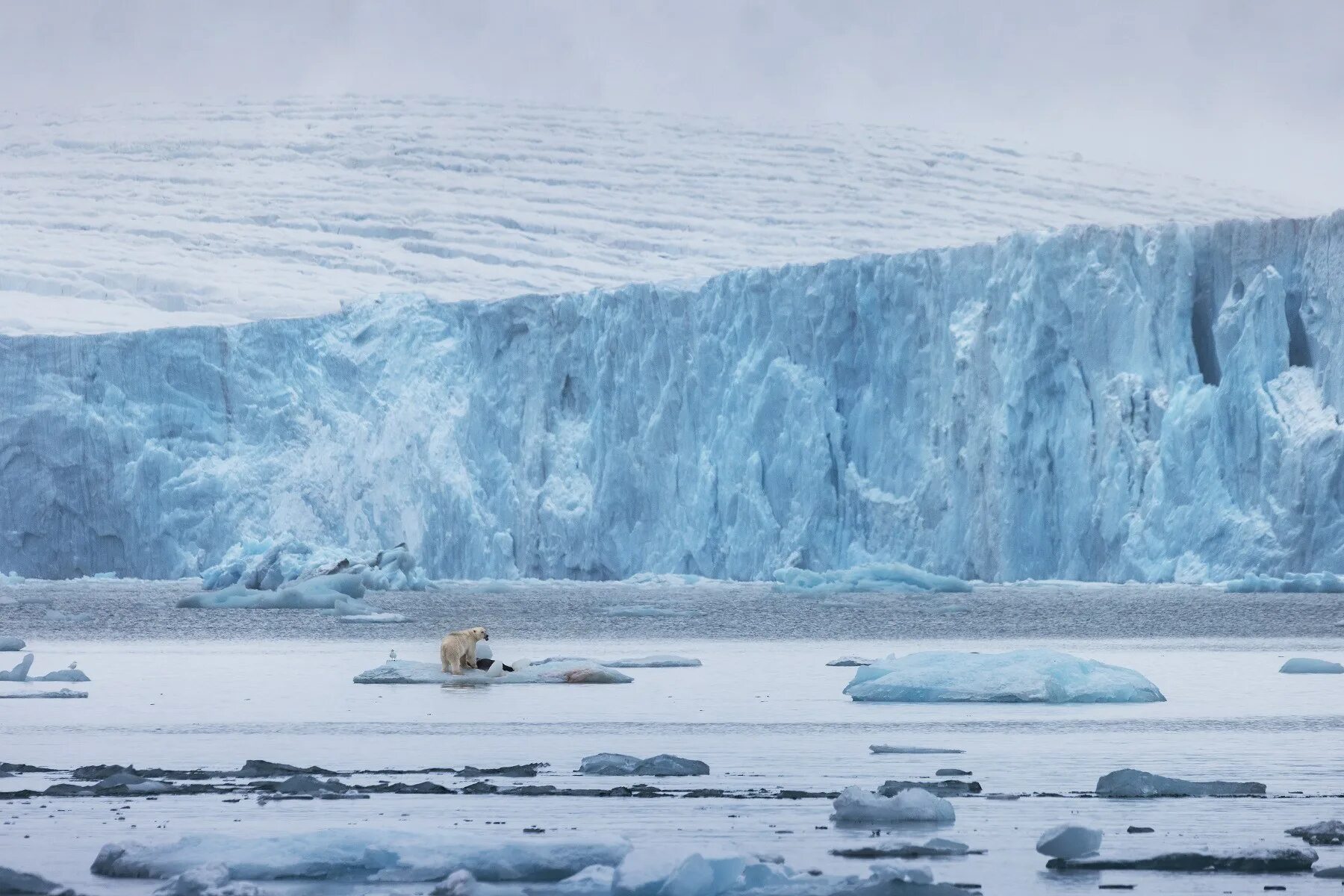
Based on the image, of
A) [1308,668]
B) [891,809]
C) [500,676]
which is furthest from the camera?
[1308,668]

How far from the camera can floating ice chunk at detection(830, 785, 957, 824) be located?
615 cm

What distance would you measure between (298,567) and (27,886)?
23.3m

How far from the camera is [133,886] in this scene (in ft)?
16.7

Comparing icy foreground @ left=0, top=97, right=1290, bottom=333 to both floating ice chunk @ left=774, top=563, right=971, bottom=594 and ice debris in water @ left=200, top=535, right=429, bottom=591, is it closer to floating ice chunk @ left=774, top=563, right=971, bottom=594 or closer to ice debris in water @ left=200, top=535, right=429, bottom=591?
ice debris in water @ left=200, top=535, right=429, bottom=591

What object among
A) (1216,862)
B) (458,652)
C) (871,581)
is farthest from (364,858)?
(871,581)

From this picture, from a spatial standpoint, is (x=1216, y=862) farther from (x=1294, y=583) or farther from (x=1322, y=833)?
(x=1294, y=583)

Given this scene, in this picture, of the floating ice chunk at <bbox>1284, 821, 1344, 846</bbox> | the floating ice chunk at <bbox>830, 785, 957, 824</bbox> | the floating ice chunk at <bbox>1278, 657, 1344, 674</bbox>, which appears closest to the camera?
the floating ice chunk at <bbox>1284, 821, 1344, 846</bbox>

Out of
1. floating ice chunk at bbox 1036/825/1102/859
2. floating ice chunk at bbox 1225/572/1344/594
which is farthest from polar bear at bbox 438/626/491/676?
floating ice chunk at bbox 1225/572/1344/594

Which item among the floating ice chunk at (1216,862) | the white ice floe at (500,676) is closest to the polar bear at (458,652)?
the white ice floe at (500,676)

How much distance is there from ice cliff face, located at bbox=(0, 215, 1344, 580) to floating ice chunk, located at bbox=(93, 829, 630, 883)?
2190 centimetres

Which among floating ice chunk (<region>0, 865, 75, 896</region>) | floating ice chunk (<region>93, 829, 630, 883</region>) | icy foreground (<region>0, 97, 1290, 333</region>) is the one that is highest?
icy foreground (<region>0, 97, 1290, 333</region>)

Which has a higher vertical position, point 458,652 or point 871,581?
point 871,581

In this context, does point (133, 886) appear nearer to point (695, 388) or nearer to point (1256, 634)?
point (1256, 634)

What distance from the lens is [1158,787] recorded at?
6.82 metres
